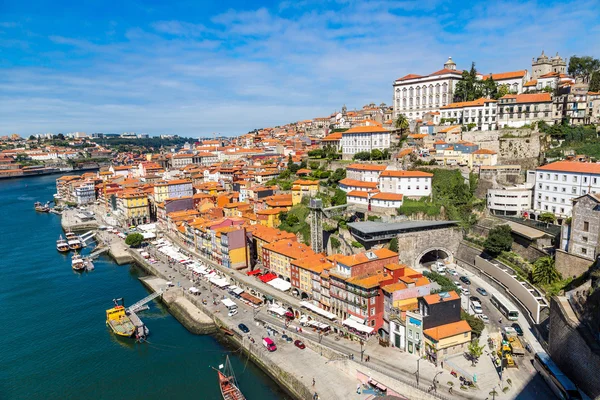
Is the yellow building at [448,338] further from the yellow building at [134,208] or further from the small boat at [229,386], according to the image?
the yellow building at [134,208]

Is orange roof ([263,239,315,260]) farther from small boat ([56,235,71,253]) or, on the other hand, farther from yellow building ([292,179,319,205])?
small boat ([56,235,71,253])

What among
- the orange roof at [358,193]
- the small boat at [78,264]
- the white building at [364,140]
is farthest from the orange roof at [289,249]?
the small boat at [78,264]

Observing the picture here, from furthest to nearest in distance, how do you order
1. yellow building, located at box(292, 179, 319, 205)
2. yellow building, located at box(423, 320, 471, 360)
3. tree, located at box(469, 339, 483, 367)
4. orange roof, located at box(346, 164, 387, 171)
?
yellow building, located at box(292, 179, 319, 205)
orange roof, located at box(346, 164, 387, 171)
yellow building, located at box(423, 320, 471, 360)
tree, located at box(469, 339, 483, 367)

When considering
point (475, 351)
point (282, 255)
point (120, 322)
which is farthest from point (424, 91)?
point (120, 322)

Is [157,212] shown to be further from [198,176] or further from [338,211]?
[338,211]

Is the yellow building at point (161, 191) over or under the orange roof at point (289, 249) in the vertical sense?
over

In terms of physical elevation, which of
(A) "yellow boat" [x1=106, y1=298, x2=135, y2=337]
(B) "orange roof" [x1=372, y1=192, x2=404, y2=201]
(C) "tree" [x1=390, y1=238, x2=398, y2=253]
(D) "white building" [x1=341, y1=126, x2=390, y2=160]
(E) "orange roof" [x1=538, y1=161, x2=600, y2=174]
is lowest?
(A) "yellow boat" [x1=106, y1=298, x2=135, y2=337]

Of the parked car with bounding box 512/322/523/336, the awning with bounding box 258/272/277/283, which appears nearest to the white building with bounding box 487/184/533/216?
the parked car with bounding box 512/322/523/336

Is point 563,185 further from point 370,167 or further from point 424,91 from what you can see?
point 424,91
